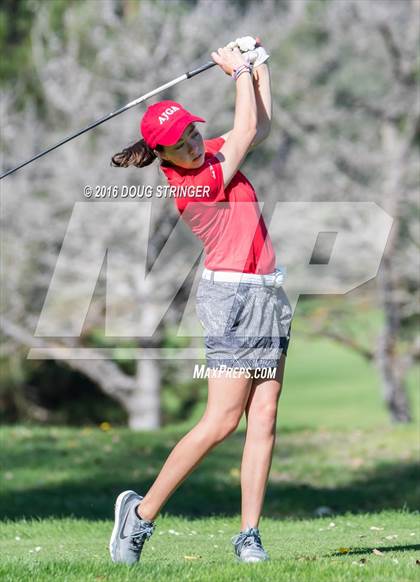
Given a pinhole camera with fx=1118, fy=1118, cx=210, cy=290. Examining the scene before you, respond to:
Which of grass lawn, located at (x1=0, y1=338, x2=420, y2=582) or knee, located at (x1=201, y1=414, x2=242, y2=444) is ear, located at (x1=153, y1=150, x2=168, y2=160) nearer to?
knee, located at (x1=201, y1=414, x2=242, y2=444)

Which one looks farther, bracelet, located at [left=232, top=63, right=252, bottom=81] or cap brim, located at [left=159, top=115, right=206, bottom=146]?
bracelet, located at [left=232, top=63, right=252, bottom=81]

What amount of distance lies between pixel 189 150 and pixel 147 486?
454cm

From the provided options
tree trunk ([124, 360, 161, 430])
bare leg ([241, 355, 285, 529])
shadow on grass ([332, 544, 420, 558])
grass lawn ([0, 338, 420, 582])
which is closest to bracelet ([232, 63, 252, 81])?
→ bare leg ([241, 355, 285, 529])

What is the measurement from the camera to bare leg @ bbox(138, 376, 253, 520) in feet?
15.1

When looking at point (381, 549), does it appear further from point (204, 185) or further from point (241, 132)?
point (241, 132)

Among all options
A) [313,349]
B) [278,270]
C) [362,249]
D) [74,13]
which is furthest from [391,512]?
[313,349]

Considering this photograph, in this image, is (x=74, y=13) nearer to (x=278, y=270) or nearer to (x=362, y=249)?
(x=362, y=249)

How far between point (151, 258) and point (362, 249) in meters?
2.87

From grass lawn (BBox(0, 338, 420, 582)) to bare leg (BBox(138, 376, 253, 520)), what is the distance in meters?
0.37

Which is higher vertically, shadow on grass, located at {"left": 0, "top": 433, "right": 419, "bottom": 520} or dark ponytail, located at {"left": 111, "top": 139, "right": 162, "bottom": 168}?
dark ponytail, located at {"left": 111, "top": 139, "right": 162, "bottom": 168}

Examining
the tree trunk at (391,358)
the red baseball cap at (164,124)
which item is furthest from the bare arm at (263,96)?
the tree trunk at (391,358)

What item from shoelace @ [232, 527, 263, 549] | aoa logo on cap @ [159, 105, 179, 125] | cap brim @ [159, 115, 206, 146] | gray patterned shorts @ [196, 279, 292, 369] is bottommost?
shoelace @ [232, 527, 263, 549]

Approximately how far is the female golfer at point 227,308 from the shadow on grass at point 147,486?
281 cm

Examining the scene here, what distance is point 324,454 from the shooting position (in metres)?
10.3
